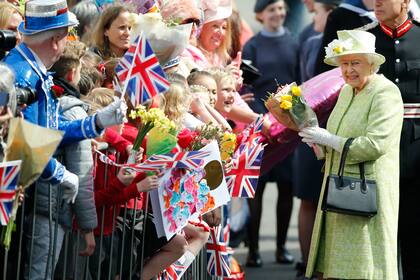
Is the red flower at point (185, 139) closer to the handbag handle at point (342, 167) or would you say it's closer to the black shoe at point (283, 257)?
the handbag handle at point (342, 167)

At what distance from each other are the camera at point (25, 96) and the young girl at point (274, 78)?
18.1ft

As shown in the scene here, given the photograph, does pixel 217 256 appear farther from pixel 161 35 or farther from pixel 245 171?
pixel 161 35

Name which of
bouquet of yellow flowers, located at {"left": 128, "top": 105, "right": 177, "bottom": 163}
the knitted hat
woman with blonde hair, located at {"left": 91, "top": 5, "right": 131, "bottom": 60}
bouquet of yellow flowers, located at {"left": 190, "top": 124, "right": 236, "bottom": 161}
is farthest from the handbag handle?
the knitted hat

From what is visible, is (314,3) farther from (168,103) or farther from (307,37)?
(168,103)

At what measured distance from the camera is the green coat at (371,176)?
7254 mm

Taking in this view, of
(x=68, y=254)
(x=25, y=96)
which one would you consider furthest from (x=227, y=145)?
(x=25, y=96)

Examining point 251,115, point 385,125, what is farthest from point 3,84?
point 251,115

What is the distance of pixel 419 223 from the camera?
315 inches

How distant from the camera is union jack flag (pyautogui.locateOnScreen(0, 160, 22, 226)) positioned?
5.26 meters

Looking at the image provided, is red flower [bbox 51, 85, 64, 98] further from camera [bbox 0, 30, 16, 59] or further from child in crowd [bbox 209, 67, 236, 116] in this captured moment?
child in crowd [bbox 209, 67, 236, 116]

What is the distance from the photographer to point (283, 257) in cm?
1130

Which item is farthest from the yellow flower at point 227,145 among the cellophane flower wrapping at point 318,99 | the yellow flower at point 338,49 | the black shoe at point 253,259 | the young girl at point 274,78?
the black shoe at point 253,259

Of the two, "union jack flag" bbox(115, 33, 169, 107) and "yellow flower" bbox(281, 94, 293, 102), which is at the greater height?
"union jack flag" bbox(115, 33, 169, 107)

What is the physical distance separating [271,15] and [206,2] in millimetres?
3004
